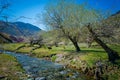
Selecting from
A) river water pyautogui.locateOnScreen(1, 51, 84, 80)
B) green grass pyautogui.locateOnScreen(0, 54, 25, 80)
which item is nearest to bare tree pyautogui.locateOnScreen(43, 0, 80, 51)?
river water pyautogui.locateOnScreen(1, 51, 84, 80)

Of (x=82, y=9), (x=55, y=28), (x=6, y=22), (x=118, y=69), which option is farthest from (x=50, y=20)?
(x=6, y=22)

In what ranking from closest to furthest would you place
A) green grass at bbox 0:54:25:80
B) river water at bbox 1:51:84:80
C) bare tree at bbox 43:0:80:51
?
green grass at bbox 0:54:25:80 → river water at bbox 1:51:84:80 → bare tree at bbox 43:0:80:51

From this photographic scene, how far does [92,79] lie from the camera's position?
23.2m

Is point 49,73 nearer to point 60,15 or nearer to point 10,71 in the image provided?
point 10,71

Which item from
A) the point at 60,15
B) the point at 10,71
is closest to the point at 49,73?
the point at 10,71

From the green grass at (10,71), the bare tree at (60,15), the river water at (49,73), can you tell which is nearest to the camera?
the green grass at (10,71)

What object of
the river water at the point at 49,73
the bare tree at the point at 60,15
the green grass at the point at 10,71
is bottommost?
the river water at the point at 49,73

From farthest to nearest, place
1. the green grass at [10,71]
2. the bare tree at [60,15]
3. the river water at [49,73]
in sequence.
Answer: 1. the bare tree at [60,15]
2. the river water at [49,73]
3. the green grass at [10,71]

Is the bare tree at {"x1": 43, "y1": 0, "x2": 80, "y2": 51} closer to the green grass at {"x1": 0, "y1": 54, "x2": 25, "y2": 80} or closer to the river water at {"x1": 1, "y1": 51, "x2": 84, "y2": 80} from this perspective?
the river water at {"x1": 1, "y1": 51, "x2": 84, "y2": 80}

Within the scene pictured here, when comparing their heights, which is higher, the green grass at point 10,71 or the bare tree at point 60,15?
the bare tree at point 60,15

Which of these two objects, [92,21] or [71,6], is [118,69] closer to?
[92,21]

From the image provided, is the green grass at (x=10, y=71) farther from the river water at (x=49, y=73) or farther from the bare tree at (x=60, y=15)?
the bare tree at (x=60, y=15)

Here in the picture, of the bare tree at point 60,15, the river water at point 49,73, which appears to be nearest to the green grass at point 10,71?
the river water at point 49,73

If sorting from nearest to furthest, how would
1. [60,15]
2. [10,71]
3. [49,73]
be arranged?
1. [10,71]
2. [49,73]
3. [60,15]
